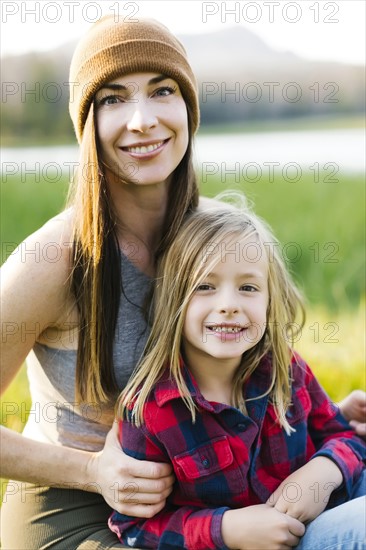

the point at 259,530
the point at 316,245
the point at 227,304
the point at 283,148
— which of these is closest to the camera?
the point at 259,530

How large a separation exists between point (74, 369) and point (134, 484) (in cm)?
35

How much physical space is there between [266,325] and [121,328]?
36cm

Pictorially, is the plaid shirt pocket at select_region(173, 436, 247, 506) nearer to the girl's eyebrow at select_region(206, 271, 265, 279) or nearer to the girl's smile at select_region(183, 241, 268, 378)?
the girl's smile at select_region(183, 241, 268, 378)

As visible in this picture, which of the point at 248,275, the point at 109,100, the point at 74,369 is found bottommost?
the point at 74,369

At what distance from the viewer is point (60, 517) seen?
208 cm

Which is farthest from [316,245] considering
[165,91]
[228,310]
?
[228,310]

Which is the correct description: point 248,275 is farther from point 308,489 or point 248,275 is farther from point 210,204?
point 308,489

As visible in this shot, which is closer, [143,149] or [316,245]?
[143,149]

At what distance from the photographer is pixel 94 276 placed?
2.06m

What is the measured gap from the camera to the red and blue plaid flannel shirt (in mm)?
1897

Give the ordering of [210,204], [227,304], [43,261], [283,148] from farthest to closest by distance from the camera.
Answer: [283,148]
[210,204]
[43,261]
[227,304]

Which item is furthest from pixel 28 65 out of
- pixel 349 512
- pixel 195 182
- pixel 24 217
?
pixel 349 512

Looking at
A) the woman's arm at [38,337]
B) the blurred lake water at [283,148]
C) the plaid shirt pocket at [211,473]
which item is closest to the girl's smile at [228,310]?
the plaid shirt pocket at [211,473]

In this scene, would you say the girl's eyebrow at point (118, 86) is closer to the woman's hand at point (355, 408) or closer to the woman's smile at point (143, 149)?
the woman's smile at point (143, 149)
